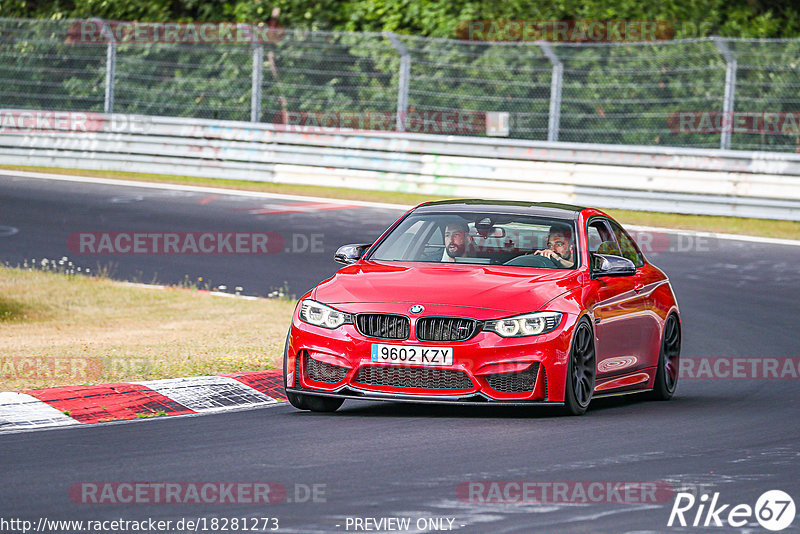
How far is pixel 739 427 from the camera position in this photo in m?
8.95

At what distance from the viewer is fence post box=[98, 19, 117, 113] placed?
26.8 metres

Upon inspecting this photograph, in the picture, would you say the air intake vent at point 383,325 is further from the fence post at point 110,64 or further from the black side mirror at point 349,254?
the fence post at point 110,64

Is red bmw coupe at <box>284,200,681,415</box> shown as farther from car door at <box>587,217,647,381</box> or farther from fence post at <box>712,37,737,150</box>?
fence post at <box>712,37,737,150</box>

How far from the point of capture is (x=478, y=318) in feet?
28.4

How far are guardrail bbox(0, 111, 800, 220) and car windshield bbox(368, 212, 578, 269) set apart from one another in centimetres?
1225

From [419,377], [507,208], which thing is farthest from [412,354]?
[507,208]

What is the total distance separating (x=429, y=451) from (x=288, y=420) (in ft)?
4.77

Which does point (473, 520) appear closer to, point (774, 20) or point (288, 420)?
point (288, 420)

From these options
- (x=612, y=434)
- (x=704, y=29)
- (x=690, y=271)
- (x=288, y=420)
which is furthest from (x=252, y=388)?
(x=704, y=29)

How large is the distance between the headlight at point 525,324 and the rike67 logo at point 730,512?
85.1 inches

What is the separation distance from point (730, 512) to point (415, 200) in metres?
18.0

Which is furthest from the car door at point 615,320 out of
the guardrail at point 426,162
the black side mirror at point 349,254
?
the guardrail at point 426,162

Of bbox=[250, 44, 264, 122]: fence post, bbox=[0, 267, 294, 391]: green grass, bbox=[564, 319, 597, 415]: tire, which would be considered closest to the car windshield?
bbox=[564, 319, 597, 415]: tire

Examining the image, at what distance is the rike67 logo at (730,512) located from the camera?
6164 millimetres
